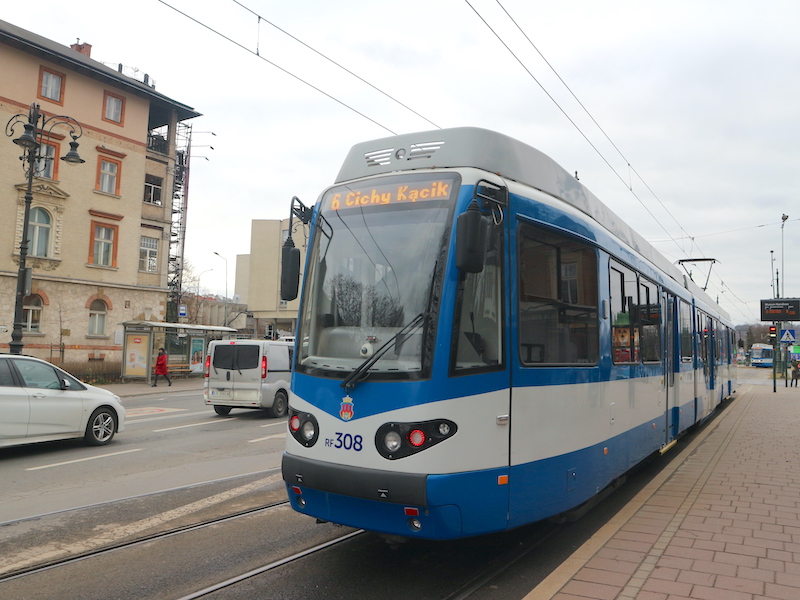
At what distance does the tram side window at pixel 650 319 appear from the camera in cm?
823

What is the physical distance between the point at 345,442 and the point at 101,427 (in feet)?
27.7

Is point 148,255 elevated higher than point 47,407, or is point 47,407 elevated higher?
point 148,255

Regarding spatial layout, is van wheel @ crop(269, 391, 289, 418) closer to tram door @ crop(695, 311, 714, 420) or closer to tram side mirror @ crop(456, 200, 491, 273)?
tram door @ crop(695, 311, 714, 420)

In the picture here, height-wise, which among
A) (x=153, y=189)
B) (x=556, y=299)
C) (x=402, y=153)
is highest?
(x=153, y=189)

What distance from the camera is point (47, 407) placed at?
34.6 ft

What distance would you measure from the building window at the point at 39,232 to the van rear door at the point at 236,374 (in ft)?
62.1

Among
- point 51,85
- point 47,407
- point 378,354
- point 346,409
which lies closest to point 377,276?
point 378,354

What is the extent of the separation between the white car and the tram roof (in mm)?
7267

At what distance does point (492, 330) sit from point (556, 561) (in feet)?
6.95

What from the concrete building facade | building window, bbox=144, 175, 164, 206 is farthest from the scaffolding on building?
the concrete building facade

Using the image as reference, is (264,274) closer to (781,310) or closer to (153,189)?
(153,189)

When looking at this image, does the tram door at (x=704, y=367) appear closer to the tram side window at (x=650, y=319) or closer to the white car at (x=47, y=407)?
the tram side window at (x=650, y=319)

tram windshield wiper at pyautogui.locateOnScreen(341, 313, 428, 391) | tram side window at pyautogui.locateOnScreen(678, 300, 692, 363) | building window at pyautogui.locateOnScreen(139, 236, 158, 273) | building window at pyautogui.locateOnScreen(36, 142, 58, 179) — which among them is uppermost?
building window at pyautogui.locateOnScreen(36, 142, 58, 179)

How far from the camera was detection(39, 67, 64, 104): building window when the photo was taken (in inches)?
1217
